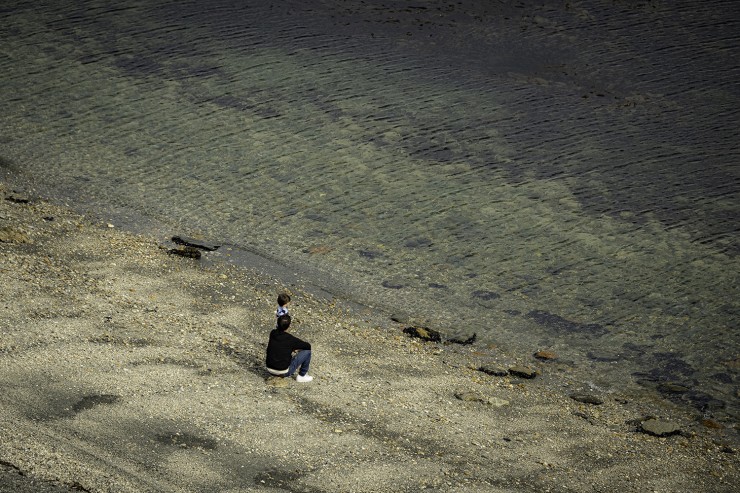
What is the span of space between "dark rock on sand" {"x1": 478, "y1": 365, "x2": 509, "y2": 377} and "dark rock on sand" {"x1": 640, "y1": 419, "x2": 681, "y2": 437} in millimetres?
1674

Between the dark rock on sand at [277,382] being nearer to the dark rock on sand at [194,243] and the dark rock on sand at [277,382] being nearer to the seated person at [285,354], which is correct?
the seated person at [285,354]

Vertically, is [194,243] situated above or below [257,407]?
below

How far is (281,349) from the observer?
29.2 feet

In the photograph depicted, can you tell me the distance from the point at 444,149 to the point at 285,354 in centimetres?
761

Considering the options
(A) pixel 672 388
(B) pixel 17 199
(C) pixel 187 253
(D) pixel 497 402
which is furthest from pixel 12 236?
(A) pixel 672 388

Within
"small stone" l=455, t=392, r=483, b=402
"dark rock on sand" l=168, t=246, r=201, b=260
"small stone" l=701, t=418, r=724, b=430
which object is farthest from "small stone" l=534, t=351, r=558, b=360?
"dark rock on sand" l=168, t=246, r=201, b=260

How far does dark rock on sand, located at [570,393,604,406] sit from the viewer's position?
9.76 meters

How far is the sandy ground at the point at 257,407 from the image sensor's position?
7383 mm

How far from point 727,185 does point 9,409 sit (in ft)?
39.6

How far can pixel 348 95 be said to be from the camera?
17.2 meters

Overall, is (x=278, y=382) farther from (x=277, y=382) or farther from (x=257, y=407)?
(x=257, y=407)

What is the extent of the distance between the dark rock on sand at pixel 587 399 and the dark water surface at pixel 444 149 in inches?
14.3

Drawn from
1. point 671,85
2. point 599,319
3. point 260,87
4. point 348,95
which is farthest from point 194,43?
point 599,319

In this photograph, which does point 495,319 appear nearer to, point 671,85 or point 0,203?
point 0,203
